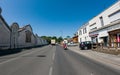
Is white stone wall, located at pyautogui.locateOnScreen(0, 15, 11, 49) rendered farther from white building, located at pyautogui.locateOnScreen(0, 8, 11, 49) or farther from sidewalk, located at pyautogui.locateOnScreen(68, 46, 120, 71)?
sidewalk, located at pyautogui.locateOnScreen(68, 46, 120, 71)

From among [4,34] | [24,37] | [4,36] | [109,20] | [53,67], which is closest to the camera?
[53,67]

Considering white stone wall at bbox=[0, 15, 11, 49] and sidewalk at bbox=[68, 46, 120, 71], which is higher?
white stone wall at bbox=[0, 15, 11, 49]

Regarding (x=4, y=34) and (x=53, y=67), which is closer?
(x=53, y=67)

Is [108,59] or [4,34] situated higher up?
[4,34]

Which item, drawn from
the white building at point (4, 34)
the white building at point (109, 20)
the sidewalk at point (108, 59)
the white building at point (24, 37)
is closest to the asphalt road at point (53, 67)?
the sidewalk at point (108, 59)

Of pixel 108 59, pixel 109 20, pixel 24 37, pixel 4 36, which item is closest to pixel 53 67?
pixel 108 59

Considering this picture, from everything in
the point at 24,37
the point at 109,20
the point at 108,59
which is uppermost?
the point at 109,20

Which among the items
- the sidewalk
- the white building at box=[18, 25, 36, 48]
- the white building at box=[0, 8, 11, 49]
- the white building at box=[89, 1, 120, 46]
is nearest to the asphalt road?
the sidewalk

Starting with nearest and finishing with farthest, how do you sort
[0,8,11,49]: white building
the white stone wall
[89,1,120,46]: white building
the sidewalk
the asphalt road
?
the asphalt road → the sidewalk → [89,1,120,46]: white building → the white stone wall → [0,8,11,49]: white building

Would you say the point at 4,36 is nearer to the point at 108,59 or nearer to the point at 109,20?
the point at 109,20

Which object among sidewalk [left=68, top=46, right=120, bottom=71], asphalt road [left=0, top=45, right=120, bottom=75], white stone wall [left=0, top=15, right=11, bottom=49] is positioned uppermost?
white stone wall [left=0, top=15, right=11, bottom=49]

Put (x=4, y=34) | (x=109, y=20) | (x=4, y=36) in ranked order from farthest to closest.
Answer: (x=4, y=34) < (x=4, y=36) < (x=109, y=20)

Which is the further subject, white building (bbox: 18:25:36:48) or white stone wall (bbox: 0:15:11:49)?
white building (bbox: 18:25:36:48)

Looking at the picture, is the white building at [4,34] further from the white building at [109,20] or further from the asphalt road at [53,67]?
the asphalt road at [53,67]
